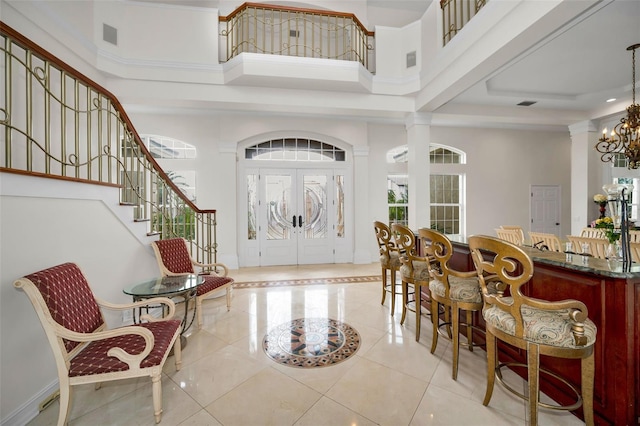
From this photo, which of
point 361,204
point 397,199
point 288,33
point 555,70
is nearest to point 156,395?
point 288,33

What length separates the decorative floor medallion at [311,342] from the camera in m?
2.46

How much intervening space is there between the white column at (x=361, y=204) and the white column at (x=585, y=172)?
179 inches

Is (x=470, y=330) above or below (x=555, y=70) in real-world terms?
below

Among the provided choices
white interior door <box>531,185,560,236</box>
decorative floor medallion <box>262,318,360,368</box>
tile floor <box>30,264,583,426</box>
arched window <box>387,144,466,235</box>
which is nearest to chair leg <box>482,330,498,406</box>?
tile floor <box>30,264,583,426</box>

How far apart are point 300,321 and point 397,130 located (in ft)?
17.7

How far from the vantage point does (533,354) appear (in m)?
1.55

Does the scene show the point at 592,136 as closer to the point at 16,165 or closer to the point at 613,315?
the point at 613,315

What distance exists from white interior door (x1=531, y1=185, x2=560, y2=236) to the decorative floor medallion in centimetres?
711

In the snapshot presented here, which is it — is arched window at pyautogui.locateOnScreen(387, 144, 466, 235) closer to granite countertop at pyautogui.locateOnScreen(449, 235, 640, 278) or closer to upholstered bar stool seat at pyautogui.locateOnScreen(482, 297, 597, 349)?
granite countertop at pyautogui.locateOnScreen(449, 235, 640, 278)

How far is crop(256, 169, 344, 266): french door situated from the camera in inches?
255

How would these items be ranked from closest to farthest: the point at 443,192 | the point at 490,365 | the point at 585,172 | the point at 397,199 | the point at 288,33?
the point at 490,365 < the point at 288,33 < the point at 585,172 < the point at 397,199 < the point at 443,192

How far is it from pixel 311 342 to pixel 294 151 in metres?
4.75

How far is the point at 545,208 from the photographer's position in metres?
7.48

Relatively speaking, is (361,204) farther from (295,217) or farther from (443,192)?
(443,192)
